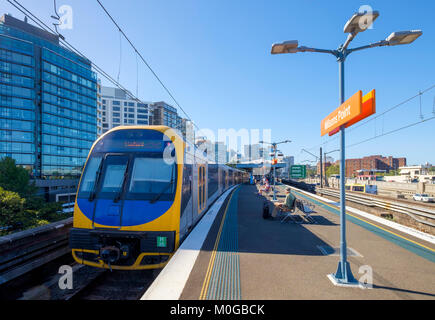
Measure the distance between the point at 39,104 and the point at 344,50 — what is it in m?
71.9

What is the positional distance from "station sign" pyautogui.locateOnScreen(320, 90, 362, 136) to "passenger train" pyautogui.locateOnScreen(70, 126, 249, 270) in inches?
143

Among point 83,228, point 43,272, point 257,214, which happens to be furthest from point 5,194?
point 257,214

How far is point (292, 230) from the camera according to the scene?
8281 millimetres

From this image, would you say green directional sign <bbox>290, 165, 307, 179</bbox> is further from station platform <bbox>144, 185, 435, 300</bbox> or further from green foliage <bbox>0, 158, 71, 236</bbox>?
green foliage <bbox>0, 158, 71, 236</bbox>

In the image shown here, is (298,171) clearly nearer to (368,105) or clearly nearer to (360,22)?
(360,22)

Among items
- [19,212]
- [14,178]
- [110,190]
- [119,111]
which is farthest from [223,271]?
[119,111]

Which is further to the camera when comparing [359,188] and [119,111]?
[119,111]

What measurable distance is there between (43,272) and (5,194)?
926 centimetres

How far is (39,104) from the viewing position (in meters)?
57.8

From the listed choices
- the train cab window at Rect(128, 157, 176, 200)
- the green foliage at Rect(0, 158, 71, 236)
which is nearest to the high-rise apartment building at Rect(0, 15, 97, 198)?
the green foliage at Rect(0, 158, 71, 236)

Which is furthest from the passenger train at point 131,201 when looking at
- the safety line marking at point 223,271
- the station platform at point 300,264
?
the safety line marking at point 223,271

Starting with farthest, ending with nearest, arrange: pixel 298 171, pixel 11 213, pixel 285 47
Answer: pixel 298 171, pixel 11 213, pixel 285 47

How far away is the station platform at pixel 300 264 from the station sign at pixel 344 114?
3.04 meters
